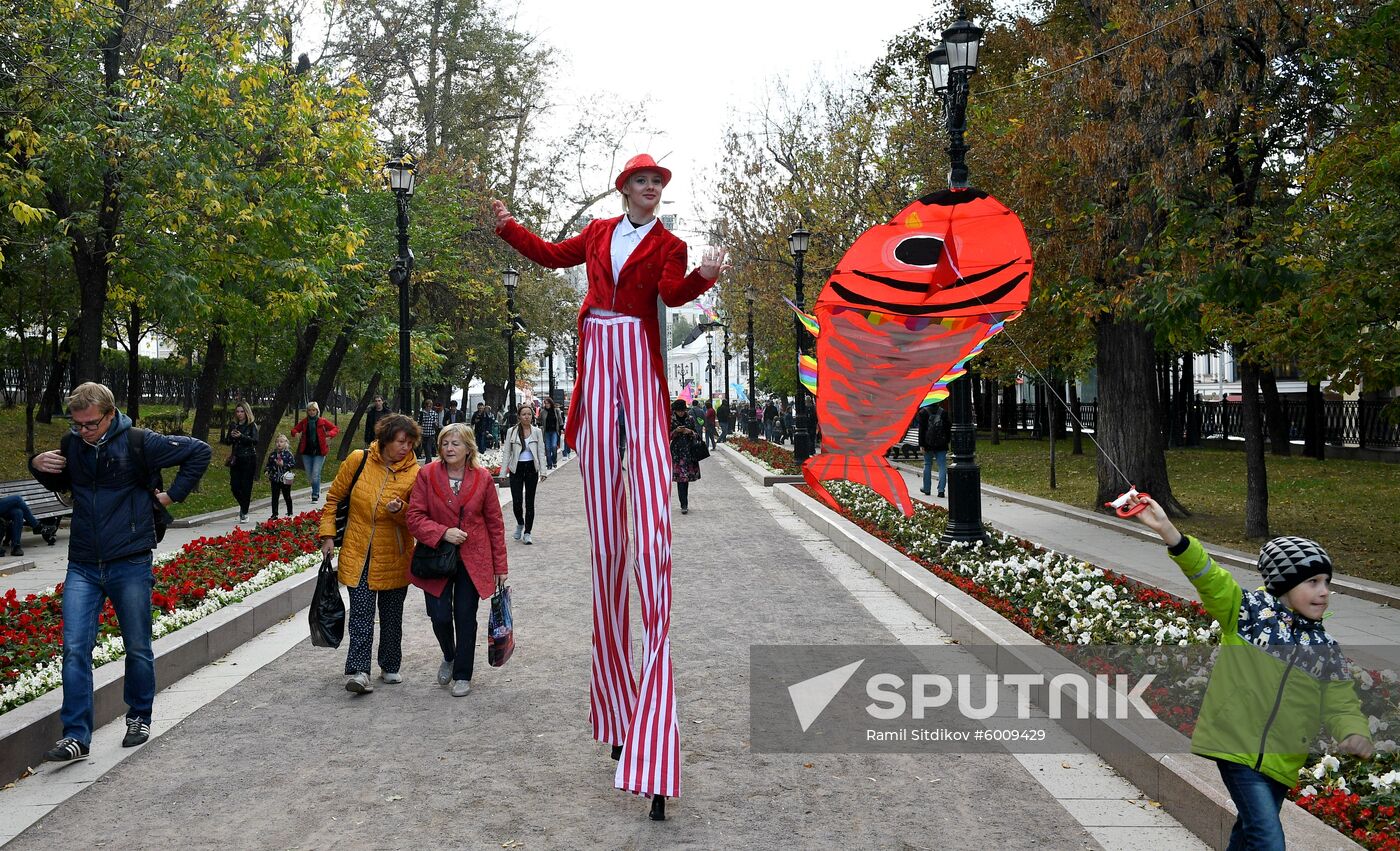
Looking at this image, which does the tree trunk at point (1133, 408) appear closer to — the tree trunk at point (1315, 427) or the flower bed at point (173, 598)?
the flower bed at point (173, 598)

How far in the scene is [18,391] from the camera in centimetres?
4262

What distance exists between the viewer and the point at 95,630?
6016 millimetres

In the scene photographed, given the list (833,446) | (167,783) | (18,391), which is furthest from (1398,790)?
(18,391)

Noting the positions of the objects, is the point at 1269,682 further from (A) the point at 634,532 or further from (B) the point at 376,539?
(B) the point at 376,539

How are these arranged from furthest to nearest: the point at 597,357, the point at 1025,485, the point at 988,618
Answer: the point at 1025,485 → the point at 988,618 → the point at 597,357

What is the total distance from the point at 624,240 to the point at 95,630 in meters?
3.35

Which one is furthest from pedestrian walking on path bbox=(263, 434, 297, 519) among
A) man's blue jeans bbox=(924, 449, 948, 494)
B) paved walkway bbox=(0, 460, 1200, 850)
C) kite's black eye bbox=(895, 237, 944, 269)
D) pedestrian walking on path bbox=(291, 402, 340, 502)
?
kite's black eye bbox=(895, 237, 944, 269)

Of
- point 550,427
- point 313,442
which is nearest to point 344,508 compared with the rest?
point 313,442

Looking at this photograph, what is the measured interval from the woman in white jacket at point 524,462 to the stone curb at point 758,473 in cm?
1007

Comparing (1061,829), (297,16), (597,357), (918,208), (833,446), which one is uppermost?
(297,16)

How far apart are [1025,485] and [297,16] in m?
16.4

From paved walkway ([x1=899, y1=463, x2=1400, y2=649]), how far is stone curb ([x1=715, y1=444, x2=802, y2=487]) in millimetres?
4136

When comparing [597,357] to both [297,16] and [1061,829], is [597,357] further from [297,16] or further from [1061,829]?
[297,16]

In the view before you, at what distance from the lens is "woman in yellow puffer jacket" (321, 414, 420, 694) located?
734 centimetres
